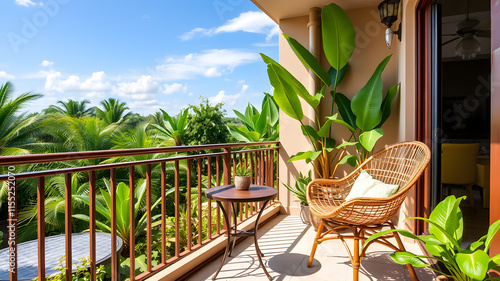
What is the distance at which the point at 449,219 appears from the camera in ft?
4.05

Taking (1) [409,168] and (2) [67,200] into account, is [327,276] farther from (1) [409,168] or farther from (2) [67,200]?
(2) [67,200]

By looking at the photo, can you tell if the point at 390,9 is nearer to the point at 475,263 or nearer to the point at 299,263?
the point at 299,263

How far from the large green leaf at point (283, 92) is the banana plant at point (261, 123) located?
1.36 m

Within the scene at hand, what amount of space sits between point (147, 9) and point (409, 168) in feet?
90.4

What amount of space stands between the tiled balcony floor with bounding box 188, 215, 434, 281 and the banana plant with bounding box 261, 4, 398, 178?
0.93 metres

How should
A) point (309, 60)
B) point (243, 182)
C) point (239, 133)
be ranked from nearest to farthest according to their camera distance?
point (243, 182)
point (309, 60)
point (239, 133)

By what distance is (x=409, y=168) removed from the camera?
7.44 ft

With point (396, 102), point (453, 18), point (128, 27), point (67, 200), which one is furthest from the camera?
point (128, 27)

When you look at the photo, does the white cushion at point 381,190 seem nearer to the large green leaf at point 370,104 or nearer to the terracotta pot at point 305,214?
the large green leaf at point 370,104

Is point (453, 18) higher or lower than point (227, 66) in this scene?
lower

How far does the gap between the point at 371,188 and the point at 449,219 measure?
1014mm

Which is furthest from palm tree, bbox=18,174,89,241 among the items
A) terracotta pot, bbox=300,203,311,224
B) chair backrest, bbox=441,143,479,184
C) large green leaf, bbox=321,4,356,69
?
chair backrest, bbox=441,143,479,184

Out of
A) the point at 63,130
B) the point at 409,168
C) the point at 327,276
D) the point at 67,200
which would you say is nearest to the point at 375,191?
the point at 409,168

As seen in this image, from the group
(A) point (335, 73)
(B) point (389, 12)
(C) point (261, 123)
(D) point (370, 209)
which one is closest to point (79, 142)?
(C) point (261, 123)
